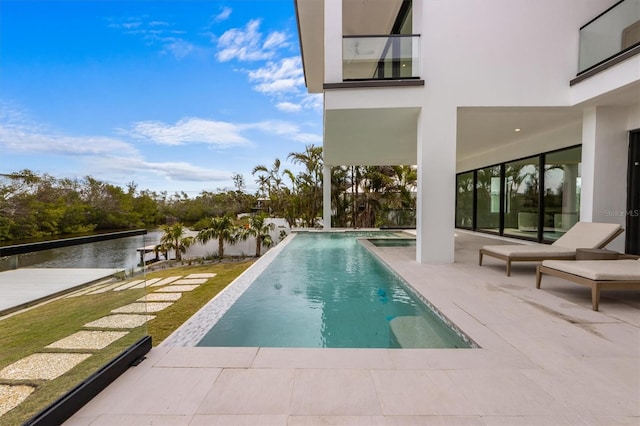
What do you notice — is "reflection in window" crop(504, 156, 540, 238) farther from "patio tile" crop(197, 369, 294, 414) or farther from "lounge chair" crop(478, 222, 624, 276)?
"patio tile" crop(197, 369, 294, 414)

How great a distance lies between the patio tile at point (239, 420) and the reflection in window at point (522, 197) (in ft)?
33.7

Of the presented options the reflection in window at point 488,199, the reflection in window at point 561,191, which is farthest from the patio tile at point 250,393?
the reflection in window at point 488,199

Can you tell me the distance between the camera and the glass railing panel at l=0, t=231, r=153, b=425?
1655mm

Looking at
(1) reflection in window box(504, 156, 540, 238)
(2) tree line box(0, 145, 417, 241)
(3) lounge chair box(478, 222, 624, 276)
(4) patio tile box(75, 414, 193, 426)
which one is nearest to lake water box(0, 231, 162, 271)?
(2) tree line box(0, 145, 417, 241)

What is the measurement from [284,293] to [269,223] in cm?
1079

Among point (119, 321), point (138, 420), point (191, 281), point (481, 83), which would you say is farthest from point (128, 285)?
point (481, 83)

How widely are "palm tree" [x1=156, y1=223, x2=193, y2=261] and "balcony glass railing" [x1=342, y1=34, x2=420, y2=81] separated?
36.1ft

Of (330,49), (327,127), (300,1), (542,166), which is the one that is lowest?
(542,166)

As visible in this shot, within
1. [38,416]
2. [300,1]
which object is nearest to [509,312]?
[38,416]

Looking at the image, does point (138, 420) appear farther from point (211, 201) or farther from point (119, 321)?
point (211, 201)

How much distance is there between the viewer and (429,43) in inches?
241

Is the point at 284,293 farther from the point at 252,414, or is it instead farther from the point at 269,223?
the point at 269,223

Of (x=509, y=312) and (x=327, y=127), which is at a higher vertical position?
(x=327, y=127)

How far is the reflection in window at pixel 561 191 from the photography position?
310 inches
